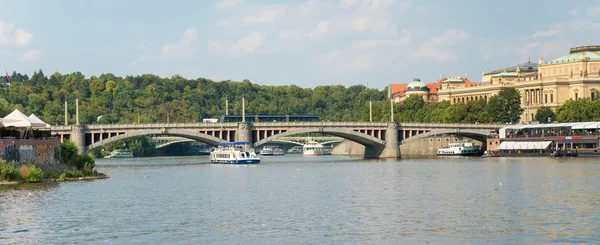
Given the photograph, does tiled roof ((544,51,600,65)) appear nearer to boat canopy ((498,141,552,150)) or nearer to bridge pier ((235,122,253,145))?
boat canopy ((498,141,552,150))

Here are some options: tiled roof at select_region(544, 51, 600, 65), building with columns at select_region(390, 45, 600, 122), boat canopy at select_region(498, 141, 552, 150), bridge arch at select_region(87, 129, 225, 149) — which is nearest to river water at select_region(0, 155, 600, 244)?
bridge arch at select_region(87, 129, 225, 149)

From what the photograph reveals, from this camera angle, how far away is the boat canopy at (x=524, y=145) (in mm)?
143250

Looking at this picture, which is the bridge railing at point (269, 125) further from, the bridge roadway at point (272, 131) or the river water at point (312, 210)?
the river water at point (312, 210)

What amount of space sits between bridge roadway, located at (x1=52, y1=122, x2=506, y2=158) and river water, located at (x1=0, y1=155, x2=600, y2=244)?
41.4 metres

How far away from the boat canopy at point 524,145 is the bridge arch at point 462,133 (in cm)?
534

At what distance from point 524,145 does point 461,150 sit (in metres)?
11.7

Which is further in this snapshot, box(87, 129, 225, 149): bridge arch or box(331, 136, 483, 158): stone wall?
box(331, 136, 483, 158): stone wall

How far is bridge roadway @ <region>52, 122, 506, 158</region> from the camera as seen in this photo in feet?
430

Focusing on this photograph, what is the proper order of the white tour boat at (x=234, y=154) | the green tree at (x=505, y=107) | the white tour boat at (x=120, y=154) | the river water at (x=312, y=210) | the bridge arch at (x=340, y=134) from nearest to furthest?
the river water at (x=312, y=210) < the white tour boat at (x=234, y=154) < the bridge arch at (x=340, y=134) < the green tree at (x=505, y=107) < the white tour boat at (x=120, y=154)

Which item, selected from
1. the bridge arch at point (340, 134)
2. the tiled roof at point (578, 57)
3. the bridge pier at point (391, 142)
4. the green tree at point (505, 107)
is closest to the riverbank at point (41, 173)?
the bridge arch at point (340, 134)

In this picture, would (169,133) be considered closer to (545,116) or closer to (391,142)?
(391,142)

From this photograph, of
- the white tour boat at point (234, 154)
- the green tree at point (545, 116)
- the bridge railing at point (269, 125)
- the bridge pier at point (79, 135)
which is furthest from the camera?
the green tree at point (545, 116)

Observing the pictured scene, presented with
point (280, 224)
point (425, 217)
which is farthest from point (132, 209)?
point (425, 217)

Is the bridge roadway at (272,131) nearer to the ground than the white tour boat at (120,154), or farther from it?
farther from it
